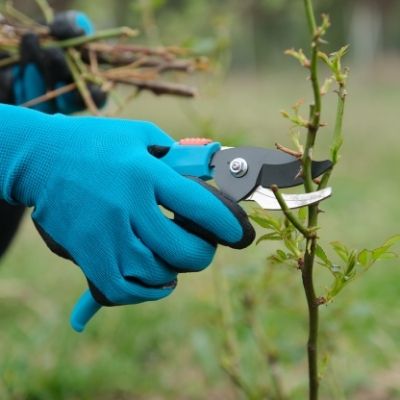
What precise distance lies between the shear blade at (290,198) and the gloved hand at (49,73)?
0.96 m

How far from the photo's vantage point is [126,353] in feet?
8.48

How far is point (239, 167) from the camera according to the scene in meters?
1.12

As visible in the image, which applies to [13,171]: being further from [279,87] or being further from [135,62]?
[279,87]

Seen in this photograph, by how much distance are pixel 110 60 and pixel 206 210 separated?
1.02 meters

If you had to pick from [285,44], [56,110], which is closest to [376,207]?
[56,110]

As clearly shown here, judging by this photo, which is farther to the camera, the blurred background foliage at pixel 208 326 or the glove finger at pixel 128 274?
the blurred background foliage at pixel 208 326

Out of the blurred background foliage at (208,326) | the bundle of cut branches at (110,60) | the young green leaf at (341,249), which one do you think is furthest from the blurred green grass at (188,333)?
the young green leaf at (341,249)

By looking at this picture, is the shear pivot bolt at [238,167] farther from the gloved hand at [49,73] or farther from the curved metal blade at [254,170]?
the gloved hand at [49,73]

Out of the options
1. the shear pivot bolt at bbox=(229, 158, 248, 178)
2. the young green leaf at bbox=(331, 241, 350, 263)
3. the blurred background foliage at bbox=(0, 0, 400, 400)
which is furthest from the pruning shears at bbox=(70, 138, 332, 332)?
the blurred background foliage at bbox=(0, 0, 400, 400)

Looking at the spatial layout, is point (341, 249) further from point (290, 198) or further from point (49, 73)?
point (49, 73)

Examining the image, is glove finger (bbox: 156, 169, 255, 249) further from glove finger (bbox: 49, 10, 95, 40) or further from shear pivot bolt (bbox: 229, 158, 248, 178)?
glove finger (bbox: 49, 10, 95, 40)

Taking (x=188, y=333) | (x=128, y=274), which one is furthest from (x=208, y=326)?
(x=128, y=274)

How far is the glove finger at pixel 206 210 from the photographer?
3.52 feet

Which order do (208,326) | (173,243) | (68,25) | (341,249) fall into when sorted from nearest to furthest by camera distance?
(341,249) < (173,243) < (68,25) < (208,326)
